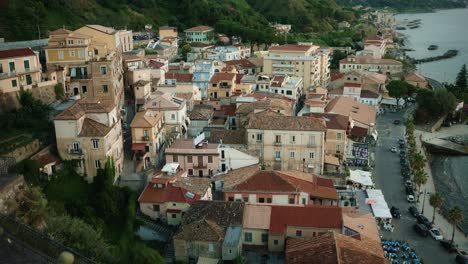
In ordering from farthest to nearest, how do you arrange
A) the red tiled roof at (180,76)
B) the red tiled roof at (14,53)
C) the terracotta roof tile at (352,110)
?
1. the red tiled roof at (180,76)
2. the terracotta roof tile at (352,110)
3. the red tiled roof at (14,53)

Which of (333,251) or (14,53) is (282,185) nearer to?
(333,251)

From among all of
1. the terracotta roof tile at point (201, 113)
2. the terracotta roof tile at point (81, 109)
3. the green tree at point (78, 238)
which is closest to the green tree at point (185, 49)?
the terracotta roof tile at point (201, 113)

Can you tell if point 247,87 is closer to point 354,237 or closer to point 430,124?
point 430,124

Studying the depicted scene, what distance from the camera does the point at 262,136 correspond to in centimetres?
2994

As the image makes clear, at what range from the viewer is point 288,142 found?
30.0m

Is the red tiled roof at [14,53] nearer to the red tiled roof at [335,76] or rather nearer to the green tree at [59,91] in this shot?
the green tree at [59,91]

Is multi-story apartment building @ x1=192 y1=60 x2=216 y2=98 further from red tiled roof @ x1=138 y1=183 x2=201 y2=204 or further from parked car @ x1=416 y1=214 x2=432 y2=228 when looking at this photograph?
parked car @ x1=416 y1=214 x2=432 y2=228

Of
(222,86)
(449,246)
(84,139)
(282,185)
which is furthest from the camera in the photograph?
(222,86)

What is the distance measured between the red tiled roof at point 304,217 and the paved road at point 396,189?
185 inches

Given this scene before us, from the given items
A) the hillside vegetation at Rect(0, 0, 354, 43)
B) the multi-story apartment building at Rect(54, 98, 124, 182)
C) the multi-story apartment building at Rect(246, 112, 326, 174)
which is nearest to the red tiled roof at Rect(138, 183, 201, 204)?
the multi-story apartment building at Rect(54, 98, 124, 182)

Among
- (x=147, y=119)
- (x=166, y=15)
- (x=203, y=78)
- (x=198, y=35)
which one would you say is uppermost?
(x=166, y=15)

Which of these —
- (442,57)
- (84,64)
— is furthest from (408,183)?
(442,57)

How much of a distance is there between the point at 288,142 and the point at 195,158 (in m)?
6.20

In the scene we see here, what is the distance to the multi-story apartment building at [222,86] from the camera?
43.4m
